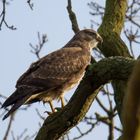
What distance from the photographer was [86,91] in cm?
318

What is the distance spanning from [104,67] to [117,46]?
1.95m

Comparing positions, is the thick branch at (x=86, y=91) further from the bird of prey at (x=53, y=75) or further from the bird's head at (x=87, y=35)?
the bird's head at (x=87, y=35)

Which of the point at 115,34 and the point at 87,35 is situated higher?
the point at 87,35

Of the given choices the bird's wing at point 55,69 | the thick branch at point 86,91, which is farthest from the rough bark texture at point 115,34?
the thick branch at point 86,91

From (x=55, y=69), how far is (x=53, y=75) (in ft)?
0.43

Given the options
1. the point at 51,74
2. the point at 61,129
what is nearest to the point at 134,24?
the point at 51,74

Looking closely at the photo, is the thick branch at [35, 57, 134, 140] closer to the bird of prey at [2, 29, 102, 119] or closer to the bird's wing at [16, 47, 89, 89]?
the bird of prey at [2, 29, 102, 119]

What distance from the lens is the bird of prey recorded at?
18.5ft

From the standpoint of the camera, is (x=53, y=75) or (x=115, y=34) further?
(x=53, y=75)

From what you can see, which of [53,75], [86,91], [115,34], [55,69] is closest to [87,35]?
[55,69]

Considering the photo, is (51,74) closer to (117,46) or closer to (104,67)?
(117,46)

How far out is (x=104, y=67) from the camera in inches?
120

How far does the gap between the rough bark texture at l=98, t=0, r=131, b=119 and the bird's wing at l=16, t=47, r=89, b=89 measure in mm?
849

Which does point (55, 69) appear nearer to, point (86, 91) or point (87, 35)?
point (87, 35)
